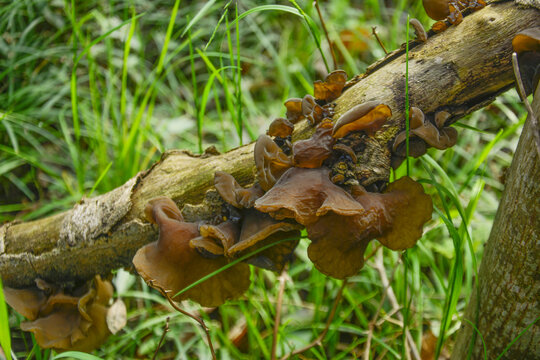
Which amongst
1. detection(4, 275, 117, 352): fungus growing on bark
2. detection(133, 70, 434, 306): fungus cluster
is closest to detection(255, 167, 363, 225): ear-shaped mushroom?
detection(133, 70, 434, 306): fungus cluster

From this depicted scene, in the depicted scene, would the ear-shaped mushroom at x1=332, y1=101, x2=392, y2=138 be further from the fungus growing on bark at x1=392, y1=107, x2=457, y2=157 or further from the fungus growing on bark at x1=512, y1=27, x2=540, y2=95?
the fungus growing on bark at x1=512, y1=27, x2=540, y2=95

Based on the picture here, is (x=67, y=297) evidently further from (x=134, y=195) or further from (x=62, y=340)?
Answer: (x=134, y=195)

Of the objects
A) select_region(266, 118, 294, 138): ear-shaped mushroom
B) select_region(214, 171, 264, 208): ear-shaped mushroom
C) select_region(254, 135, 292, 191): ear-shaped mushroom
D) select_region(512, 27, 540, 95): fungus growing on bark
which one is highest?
select_region(512, 27, 540, 95): fungus growing on bark

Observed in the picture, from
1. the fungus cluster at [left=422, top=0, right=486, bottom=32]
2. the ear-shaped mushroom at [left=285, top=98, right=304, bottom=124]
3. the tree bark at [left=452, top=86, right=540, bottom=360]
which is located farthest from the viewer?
the ear-shaped mushroom at [left=285, top=98, right=304, bottom=124]

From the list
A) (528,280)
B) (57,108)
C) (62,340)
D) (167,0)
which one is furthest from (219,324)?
(167,0)

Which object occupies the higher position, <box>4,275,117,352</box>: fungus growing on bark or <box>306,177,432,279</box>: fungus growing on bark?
<box>306,177,432,279</box>: fungus growing on bark

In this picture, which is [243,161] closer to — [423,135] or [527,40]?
[423,135]

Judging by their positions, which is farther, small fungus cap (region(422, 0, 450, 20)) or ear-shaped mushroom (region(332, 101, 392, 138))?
small fungus cap (region(422, 0, 450, 20))

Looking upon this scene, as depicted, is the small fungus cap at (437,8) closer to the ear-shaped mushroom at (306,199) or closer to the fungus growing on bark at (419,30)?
the fungus growing on bark at (419,30)
